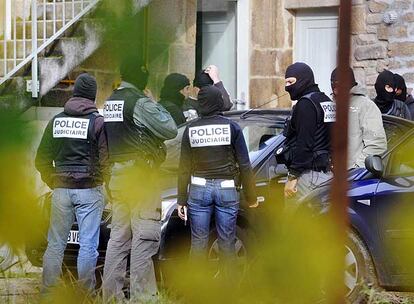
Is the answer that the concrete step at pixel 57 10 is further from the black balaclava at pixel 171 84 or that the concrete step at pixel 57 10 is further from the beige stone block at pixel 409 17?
the beige stone block at pixel 409 17

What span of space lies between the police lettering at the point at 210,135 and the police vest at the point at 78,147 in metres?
0.73

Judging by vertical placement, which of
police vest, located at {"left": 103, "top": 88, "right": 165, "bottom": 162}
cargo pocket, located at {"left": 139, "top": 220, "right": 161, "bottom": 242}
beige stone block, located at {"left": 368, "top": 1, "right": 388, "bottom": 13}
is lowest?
cargo pocket, located at {"left": 139, "top": 220, "right": 161, "bottom": 242}

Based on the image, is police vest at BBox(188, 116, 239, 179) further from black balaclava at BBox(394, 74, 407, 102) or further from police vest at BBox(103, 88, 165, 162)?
Answer: black balaclava at BBox(394, 74, 407, 102)

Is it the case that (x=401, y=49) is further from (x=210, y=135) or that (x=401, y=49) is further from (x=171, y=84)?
(x=171, y=84)

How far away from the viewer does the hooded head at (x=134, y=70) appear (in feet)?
6.50

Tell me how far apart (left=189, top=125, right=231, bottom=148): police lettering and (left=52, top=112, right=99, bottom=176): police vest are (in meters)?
0.73

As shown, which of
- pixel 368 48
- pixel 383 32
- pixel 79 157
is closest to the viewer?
pixel 79 157

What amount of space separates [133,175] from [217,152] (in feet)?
14.7

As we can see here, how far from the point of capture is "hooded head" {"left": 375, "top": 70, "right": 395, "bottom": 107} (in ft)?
33.2

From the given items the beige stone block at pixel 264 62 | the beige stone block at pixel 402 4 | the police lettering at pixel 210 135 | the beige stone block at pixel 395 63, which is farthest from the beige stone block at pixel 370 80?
the police lettering at pixel 210 135

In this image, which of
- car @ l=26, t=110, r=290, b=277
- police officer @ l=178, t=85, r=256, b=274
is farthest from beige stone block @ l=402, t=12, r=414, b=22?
police officer @ l=178, t=85, r=256, b=274

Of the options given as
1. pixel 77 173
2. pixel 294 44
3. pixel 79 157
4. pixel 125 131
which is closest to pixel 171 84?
pixel 125 131

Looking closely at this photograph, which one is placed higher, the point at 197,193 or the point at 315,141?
the point at 315,141

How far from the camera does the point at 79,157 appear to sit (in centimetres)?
532
